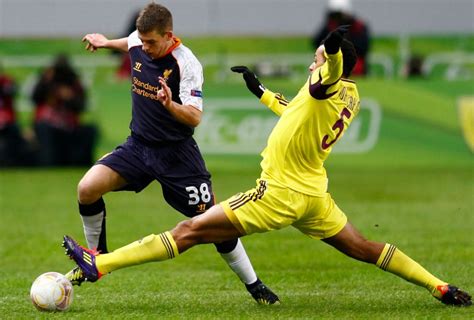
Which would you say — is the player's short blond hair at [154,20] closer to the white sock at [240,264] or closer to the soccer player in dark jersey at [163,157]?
the soccer player in dark jersey at [163,157]

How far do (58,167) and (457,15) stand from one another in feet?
31.0

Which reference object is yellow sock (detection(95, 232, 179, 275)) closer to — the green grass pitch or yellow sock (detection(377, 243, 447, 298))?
the green grass pitch

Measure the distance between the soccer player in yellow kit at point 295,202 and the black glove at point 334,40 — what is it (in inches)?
6.5

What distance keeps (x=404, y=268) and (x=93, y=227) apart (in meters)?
2.56

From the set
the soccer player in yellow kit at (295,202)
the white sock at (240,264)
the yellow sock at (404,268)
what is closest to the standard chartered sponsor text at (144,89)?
the soccer player in yellow kit at (295,202)

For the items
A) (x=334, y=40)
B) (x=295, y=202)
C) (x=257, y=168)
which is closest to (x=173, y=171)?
(x=295, y=202)

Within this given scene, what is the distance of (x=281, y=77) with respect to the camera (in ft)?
71.2

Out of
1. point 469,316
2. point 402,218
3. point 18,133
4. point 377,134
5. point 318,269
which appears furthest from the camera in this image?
point 18,133

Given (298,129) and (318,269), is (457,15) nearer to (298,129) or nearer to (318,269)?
(318,269)

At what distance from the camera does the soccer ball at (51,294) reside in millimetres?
8227

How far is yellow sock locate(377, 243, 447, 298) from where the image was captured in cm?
851

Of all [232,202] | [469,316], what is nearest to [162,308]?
[232,202]

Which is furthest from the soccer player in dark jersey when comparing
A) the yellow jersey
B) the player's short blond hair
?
the yellow jersey

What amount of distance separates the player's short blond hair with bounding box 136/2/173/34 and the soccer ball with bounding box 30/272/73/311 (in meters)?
1.99
